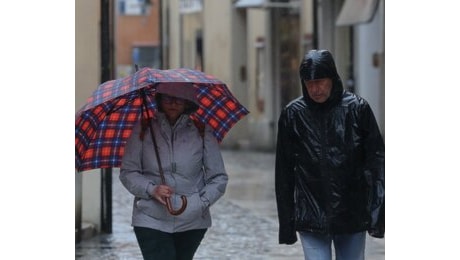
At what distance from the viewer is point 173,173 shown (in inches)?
276

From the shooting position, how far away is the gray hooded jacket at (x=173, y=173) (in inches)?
274

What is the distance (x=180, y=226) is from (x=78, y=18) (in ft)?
16.4

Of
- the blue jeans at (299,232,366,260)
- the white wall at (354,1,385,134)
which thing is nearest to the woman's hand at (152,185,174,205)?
the blue jeans at (299,232,366,260)

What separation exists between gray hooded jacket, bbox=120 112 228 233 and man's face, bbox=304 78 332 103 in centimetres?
77

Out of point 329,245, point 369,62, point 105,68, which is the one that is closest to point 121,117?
point 329,245

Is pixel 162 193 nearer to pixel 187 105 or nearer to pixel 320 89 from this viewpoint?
pixel 187 105

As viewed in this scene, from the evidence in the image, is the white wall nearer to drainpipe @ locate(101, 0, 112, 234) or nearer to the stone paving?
the stone paving

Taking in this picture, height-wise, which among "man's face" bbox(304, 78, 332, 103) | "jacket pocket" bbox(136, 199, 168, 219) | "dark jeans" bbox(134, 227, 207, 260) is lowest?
Result: "dark jeans" bbox(134, 227, 207, 260)

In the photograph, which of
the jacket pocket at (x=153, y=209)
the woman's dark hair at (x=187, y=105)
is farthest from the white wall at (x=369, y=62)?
the jacket pocket at (x=153, y=209)

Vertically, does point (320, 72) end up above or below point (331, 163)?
above

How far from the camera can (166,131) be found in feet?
23.1

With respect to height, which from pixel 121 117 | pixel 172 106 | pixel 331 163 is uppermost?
pixel 172 106

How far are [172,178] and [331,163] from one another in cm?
95

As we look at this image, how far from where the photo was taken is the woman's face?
23.0 ft
